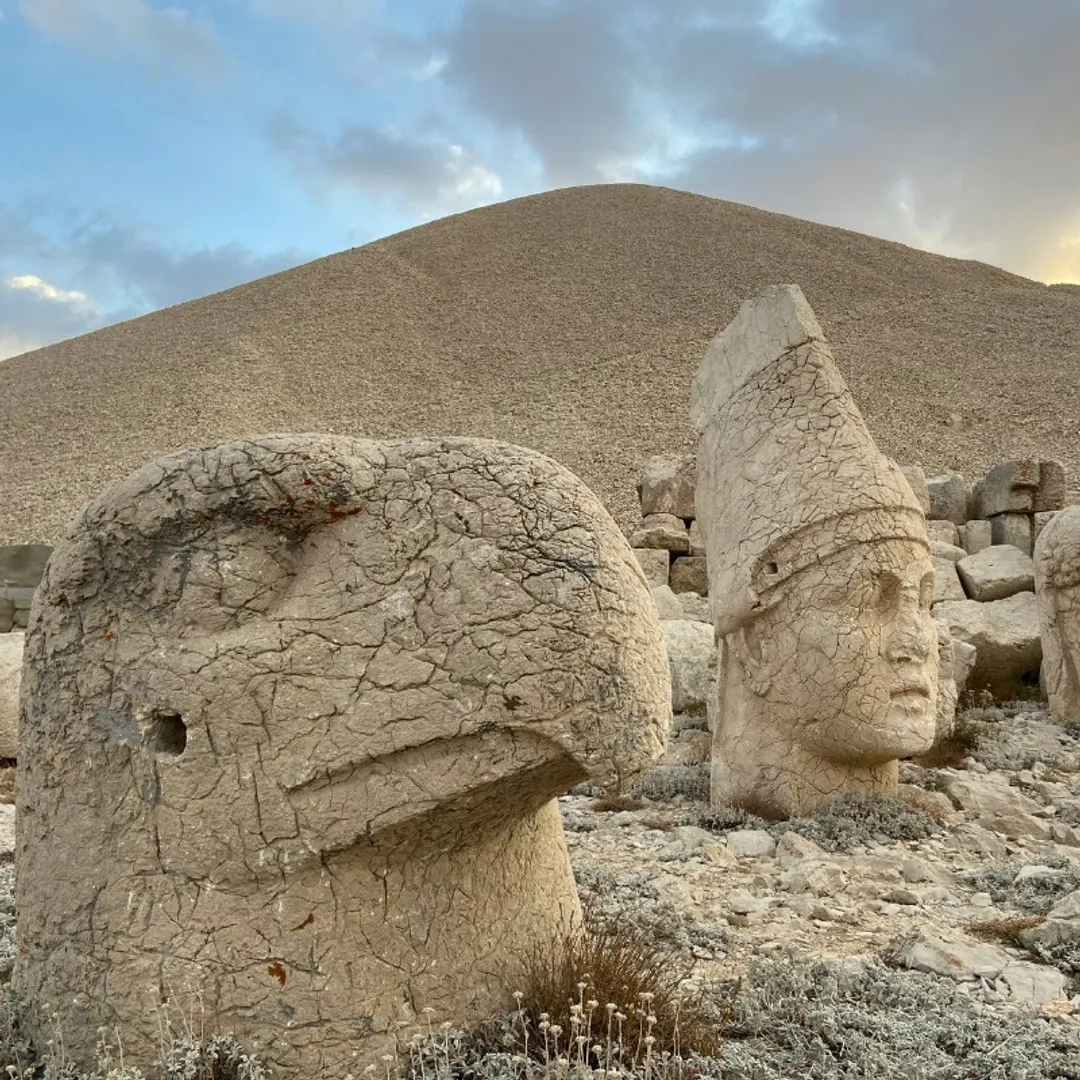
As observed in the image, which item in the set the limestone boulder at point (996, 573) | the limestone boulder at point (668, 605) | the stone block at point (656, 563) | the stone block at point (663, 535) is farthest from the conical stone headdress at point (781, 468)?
the stone block at point (663, 535)

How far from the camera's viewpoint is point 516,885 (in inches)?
93.8

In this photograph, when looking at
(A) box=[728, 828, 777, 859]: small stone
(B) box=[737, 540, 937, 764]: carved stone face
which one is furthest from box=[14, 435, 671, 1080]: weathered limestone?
(B) box=[737, 540, 937, 764]: carved stone face

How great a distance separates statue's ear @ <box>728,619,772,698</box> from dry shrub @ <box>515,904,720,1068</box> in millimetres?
2561

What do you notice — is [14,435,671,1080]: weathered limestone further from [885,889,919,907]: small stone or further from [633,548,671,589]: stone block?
[633,548,671,589]: stone block

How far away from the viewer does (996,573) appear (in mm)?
10125

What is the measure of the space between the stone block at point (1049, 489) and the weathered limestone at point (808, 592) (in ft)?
24.6

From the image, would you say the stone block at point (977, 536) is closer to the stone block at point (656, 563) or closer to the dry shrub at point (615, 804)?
the stone block at point (656, 563)

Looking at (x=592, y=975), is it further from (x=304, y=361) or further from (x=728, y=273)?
(x=728, y=273)

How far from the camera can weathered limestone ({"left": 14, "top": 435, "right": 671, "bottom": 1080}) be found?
2070 millimetres

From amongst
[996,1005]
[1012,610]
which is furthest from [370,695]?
[1012,610]

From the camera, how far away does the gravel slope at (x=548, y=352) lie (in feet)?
75.1

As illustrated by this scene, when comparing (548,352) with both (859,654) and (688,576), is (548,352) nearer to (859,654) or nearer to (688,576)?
(688,576)

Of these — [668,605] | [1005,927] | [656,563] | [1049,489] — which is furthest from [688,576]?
[1005,927]

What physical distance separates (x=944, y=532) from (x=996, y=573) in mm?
1611
